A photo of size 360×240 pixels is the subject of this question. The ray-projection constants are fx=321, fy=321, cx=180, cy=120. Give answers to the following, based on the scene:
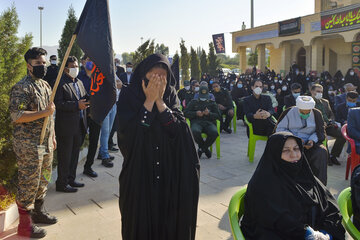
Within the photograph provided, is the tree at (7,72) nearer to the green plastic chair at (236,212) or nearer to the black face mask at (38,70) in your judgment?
the black face mask at (38,70)

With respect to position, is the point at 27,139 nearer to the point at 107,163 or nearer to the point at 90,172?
the point at 90,172

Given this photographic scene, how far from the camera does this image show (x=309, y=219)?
2.34 m

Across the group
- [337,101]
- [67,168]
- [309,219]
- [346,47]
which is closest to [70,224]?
[67,168]

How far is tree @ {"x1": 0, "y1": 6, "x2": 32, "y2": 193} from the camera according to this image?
3678 mm

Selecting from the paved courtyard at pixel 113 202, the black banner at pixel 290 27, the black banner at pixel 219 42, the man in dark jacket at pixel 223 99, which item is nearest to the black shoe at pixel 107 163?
the paved courtyard at pixel 113 202

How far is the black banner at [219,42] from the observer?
2738 centimetres

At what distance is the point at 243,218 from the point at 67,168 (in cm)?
269

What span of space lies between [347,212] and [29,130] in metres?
2.86

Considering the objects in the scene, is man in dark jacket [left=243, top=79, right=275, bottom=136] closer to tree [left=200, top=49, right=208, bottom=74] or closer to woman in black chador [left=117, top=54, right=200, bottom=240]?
woman in black chador [left=117, top=54, right=200, bottom=240]

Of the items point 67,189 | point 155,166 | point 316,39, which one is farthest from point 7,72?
point 316,39

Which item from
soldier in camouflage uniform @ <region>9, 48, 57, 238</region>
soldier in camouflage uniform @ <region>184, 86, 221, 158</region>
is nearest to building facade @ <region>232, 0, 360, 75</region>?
soldier in camouflage uniform @ <region>184, 86, 221, 158</region>

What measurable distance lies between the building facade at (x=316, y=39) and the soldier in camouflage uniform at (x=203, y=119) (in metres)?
13.8

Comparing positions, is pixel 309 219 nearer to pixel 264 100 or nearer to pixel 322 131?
pixel 322 131

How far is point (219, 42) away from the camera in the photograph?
27.6 metres
